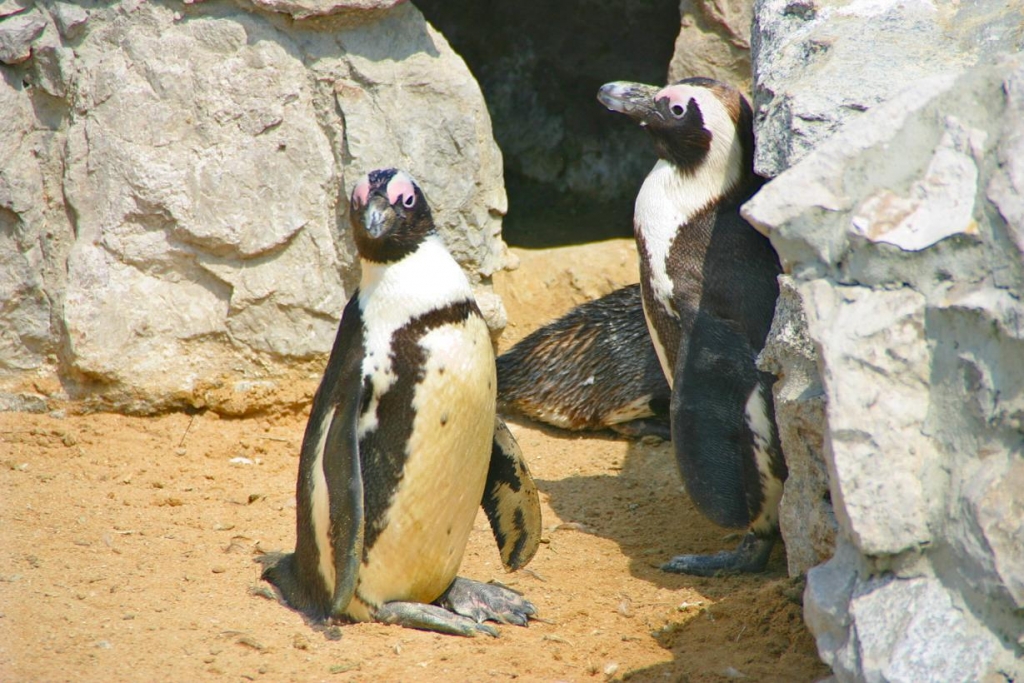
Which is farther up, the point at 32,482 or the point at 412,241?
the point at 412,241

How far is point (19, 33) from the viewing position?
4785 mm

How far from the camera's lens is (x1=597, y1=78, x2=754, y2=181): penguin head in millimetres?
4344

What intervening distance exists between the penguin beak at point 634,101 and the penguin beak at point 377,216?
1577mm

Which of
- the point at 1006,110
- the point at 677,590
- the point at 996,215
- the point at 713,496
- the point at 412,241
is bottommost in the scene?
the point at 677,590

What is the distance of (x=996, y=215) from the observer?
2.18 m

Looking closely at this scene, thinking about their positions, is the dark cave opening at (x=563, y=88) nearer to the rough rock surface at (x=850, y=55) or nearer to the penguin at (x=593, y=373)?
the penguin at (x=593, y=373)

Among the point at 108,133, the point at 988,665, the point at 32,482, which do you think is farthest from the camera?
the point at 108,133

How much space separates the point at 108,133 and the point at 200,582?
2.29 metres

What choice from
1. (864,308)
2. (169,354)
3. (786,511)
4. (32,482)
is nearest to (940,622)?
(864,308)

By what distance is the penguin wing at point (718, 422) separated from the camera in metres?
4.02

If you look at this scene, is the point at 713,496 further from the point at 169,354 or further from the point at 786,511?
the point at 169,354

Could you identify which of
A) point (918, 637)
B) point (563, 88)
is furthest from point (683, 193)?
point (563, 88)

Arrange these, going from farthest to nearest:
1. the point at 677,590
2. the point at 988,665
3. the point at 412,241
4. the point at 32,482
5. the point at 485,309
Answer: the point at 485,309 < the point at 32,482 < the point at 677,590 < the point at 412,241 < the point at 988,665

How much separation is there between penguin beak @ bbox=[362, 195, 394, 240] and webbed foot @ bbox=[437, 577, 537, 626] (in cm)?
117
